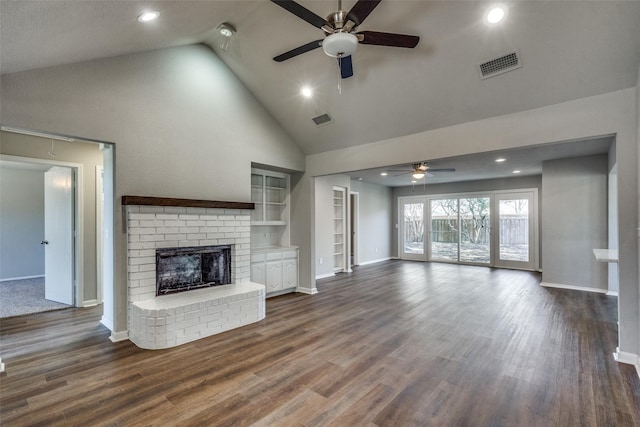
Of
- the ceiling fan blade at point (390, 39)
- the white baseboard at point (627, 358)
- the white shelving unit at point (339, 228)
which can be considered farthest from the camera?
the white shelving unit at point (339, 228)

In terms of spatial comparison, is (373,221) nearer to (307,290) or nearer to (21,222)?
(307,290)

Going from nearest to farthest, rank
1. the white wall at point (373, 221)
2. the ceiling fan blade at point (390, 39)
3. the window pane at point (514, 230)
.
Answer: the ceiling fan blade at point (390, 39), the window pane at point (514, 230), the white wall at point (373, 221)

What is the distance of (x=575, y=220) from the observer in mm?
5992

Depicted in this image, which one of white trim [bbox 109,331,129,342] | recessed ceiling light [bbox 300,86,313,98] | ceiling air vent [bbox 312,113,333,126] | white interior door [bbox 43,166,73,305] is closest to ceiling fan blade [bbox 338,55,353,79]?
recessed ceiling light [bbox 300,86,313,98]

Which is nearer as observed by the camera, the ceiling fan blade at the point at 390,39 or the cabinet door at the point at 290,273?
the ceiling fan blade at the point at 390,39

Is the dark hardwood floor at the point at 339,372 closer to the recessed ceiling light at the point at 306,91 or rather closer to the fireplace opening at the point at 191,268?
the fireplace opening at the point at 191,268

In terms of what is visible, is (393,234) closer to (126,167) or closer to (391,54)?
(391,54)

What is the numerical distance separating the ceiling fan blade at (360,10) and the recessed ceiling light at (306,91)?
2046 millimetres

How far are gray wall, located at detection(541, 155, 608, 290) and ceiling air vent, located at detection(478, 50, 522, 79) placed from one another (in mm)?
4191

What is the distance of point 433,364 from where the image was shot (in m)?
2.87

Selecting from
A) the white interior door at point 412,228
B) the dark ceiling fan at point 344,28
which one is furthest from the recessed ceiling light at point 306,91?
the white interior door at point 412,228

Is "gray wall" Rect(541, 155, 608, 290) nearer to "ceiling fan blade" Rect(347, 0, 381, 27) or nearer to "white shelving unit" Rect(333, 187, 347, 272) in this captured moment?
"white shelving unit" Rect(333, 187, 347, 272)

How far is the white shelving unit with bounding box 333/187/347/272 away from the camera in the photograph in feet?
26.3

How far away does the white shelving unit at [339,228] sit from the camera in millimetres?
8008
